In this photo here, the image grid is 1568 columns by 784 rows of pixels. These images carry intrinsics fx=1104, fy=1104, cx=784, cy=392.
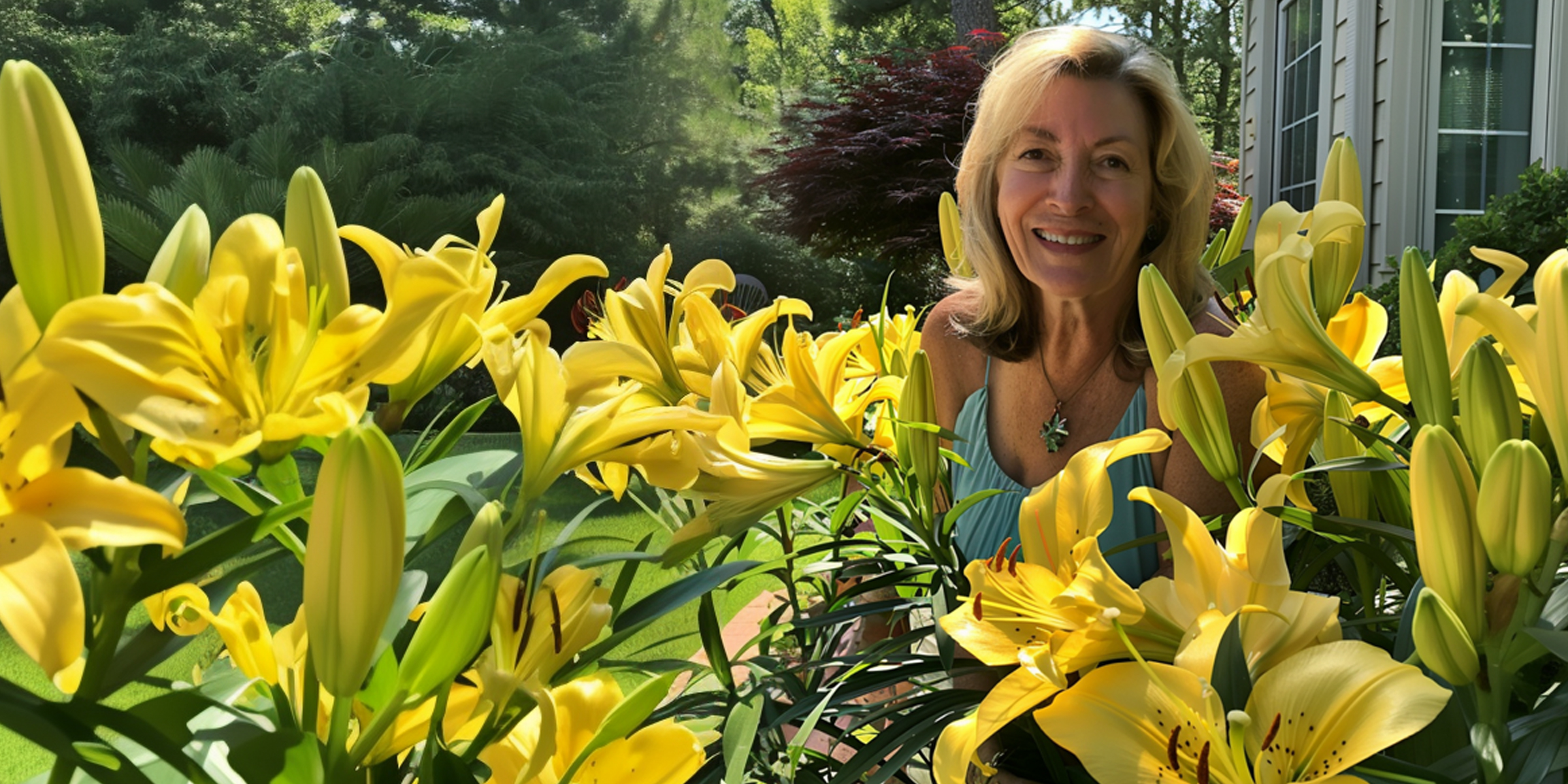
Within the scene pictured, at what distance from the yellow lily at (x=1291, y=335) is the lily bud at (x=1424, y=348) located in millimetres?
41

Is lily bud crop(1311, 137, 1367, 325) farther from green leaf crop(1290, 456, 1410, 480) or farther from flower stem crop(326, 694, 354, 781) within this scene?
flower stem crop(326, 694, 354, 781)

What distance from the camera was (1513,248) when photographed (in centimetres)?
261

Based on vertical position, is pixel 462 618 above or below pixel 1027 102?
below

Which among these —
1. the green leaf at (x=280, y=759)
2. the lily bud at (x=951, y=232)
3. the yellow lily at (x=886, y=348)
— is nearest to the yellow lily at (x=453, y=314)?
the green leaf at (x=280, y=759)

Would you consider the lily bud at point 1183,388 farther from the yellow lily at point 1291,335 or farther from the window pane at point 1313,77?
the window pane at point 1313,77

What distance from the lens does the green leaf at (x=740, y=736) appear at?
479 millimetres

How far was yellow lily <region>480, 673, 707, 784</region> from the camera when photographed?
14.2 inches

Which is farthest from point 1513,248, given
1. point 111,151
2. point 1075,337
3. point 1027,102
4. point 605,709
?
point 111,151

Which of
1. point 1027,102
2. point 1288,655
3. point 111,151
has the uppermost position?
point 111,151

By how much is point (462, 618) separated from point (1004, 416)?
1.35 metres

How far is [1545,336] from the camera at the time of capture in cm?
37

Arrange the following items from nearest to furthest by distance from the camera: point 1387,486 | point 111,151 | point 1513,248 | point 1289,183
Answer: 1. point 1387,486
2. point 1513,248
3. point 1289,183
4. point 111,151

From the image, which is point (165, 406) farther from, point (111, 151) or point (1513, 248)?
point (111, 151)

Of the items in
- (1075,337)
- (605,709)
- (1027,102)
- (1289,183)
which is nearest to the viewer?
(605,709)
